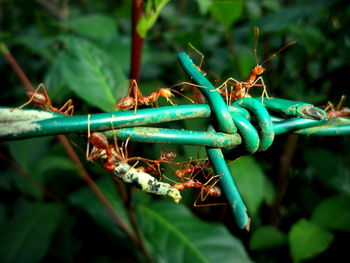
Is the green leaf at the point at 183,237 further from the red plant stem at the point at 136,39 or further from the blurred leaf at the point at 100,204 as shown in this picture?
the red plant stem at the point at 136,39

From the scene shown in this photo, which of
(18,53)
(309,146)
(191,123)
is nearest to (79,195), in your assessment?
(191,123)

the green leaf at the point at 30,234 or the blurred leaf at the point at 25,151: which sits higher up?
the blurred leaf at the point at 25,151

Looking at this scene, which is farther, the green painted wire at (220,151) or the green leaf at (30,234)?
the green leaf at (30,234)

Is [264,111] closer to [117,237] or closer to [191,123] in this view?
[191,123]

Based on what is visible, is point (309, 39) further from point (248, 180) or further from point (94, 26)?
point (94, 26)

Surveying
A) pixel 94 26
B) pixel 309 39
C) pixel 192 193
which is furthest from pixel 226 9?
pixel 192 193

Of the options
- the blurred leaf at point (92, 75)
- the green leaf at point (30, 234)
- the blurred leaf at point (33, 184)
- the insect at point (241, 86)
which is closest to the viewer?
the insect at point (241, 86)

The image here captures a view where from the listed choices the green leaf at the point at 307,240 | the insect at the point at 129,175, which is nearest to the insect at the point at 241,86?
the insect at the point at 129,175
